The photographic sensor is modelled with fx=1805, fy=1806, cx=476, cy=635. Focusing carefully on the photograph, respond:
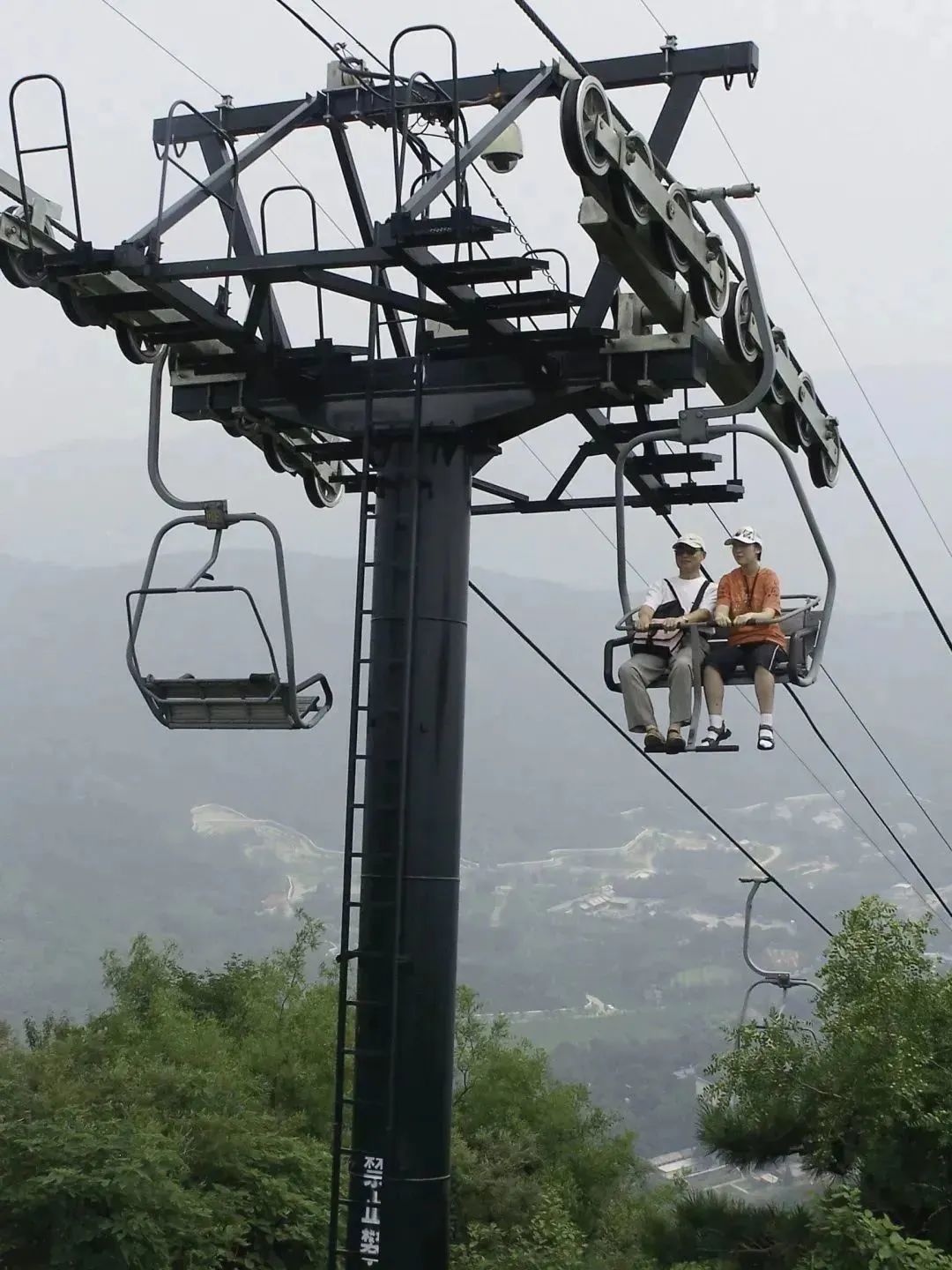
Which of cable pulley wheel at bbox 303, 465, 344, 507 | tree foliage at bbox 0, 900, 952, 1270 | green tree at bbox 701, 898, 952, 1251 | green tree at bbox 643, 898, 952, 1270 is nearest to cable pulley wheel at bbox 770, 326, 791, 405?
cable pulley wheel at bbox 303, 465, 344, 507

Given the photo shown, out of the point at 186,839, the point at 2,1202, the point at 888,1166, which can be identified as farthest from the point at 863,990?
the point at 186,839

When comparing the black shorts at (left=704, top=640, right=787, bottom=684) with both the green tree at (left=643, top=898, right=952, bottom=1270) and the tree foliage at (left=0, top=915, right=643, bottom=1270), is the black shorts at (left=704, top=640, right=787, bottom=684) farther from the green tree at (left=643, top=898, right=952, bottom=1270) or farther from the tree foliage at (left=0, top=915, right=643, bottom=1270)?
the tree foliage at (left=0, top=915, right=643, bottom=1270)

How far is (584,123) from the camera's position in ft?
24.3

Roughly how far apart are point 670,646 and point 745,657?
41 cm

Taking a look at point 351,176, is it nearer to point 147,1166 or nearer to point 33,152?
point 33,152

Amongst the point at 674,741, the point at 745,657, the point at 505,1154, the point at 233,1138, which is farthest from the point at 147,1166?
the point at 505,1154

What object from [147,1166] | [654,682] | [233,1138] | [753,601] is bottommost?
[147,1166]

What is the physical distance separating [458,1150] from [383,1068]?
66.2 feet

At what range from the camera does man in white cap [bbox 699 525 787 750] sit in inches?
378

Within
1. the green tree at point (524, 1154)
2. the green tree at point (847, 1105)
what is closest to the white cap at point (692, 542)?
the green tree at point (847, 1105)

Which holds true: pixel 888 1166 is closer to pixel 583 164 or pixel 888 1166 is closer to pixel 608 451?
pixel 608 451

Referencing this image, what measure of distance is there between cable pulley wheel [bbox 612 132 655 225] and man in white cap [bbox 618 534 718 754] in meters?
2.25

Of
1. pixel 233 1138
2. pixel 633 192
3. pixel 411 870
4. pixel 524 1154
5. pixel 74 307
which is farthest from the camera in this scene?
pixel 524 1154

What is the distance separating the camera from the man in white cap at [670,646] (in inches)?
377
